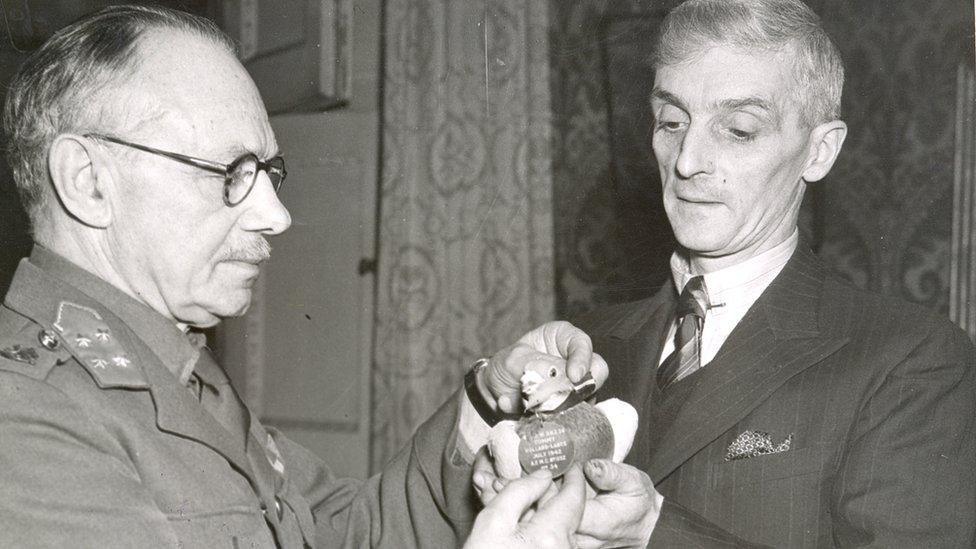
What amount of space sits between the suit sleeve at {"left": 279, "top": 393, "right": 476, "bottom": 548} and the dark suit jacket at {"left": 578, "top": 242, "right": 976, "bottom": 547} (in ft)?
1.35

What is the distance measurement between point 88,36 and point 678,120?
3.98 feet

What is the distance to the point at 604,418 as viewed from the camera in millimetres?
1577

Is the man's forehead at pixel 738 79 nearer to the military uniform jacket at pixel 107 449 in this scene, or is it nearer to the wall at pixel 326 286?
the military uniform jacket at pixel 107 449

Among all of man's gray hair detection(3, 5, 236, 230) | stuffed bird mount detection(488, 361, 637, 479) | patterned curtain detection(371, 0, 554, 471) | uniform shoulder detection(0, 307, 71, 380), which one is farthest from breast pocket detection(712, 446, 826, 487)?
patterned curtain detection(371, 0, 554, 471)

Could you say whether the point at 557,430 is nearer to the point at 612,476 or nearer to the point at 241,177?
the point at 612,476

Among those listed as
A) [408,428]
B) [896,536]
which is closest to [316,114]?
[408,428]

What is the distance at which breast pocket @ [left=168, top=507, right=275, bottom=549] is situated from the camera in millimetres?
1437

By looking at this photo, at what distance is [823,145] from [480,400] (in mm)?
974

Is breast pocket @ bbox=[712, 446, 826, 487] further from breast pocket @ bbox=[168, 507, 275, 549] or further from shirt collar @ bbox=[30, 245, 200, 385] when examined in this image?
shirt collar @ bbox=[30, 245, 200, 385]

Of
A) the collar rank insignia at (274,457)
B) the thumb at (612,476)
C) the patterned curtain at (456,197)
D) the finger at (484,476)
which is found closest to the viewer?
the thumb at (612,476)

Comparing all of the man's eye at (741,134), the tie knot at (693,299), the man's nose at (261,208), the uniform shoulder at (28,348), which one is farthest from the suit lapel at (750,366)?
the uniform shoulder at (28,348)

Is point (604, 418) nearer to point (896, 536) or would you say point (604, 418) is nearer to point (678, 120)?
point (896, 536)

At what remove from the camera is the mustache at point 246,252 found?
1.70 metres

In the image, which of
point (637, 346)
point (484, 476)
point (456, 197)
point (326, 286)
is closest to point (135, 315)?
point (484, 476)
